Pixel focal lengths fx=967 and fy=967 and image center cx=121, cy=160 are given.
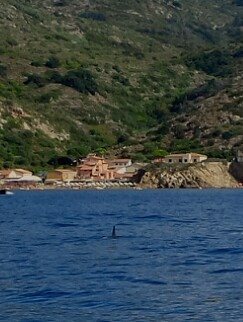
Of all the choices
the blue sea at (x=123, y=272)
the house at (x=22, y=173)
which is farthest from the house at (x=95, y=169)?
the blue sea at (x=123, y=272)

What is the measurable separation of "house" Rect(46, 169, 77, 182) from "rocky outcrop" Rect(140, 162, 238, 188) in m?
13.0

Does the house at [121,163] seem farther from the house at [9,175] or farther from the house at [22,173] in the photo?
the house at [9,175]

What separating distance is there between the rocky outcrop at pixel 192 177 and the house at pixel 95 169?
9532 mm

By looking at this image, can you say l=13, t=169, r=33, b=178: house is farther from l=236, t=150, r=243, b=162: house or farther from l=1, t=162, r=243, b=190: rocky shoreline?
l=236, t=150, r=243, b=162: house

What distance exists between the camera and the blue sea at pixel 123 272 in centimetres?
2788

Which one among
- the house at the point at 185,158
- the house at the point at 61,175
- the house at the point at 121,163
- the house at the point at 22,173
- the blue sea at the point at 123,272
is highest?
the blue sea at the point at 123,272

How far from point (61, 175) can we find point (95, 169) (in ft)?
19.3

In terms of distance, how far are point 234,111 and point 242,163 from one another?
102 ft

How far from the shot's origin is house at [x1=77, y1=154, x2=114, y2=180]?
16075 centimetres

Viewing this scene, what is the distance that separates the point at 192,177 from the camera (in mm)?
151500

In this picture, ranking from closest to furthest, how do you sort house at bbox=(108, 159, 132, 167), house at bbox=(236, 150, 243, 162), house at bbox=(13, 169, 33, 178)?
house at bbox=(236, 150, 243, 162) < house at bbox=(13, 169, 33, 178) < house at bbox=(108, 159, 132, 167)

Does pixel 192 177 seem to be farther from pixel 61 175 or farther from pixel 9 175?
pixel 9 175

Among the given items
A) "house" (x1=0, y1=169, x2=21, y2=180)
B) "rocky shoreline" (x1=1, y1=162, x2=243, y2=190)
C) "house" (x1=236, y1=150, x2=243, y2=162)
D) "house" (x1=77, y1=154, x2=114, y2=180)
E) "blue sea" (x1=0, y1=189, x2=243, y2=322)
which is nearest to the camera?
"blue sea" (x1=0, y1=189, x2=243, y2=322)

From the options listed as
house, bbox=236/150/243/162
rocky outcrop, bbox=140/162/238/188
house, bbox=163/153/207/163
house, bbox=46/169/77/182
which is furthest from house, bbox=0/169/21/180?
house, bbox=236/150/243/162
